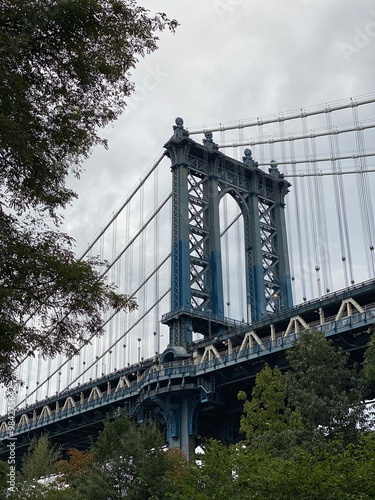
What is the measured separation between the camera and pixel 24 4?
14.9m

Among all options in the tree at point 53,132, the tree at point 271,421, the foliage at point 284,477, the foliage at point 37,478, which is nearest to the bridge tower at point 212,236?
the foliage at point 37,478

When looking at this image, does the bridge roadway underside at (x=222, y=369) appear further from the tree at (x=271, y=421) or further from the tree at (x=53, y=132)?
the tree at (x=53, y=132)

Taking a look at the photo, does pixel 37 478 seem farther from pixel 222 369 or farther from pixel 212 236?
pixel 212 236

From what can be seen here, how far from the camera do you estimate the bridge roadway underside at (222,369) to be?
54750mm

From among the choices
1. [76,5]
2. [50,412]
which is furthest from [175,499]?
[50,412]

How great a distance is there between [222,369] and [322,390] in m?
23.6

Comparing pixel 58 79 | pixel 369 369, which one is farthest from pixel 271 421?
pixel 58 79

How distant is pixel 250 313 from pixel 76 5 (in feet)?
202

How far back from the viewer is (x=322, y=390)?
129 feet

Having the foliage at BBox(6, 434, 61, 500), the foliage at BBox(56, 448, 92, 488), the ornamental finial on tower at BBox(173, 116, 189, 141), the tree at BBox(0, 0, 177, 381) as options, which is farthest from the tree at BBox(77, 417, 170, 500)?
the ornamental finial on tower at BBox(173, 116, 189, 141)

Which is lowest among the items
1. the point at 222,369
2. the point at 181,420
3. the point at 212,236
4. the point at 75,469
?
the point at 75,469

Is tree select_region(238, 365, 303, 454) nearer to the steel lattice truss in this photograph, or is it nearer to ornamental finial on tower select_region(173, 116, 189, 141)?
the steel lattice truss

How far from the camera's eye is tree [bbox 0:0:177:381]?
15453 mm

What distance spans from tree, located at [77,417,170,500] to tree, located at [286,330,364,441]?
7.73 meters
